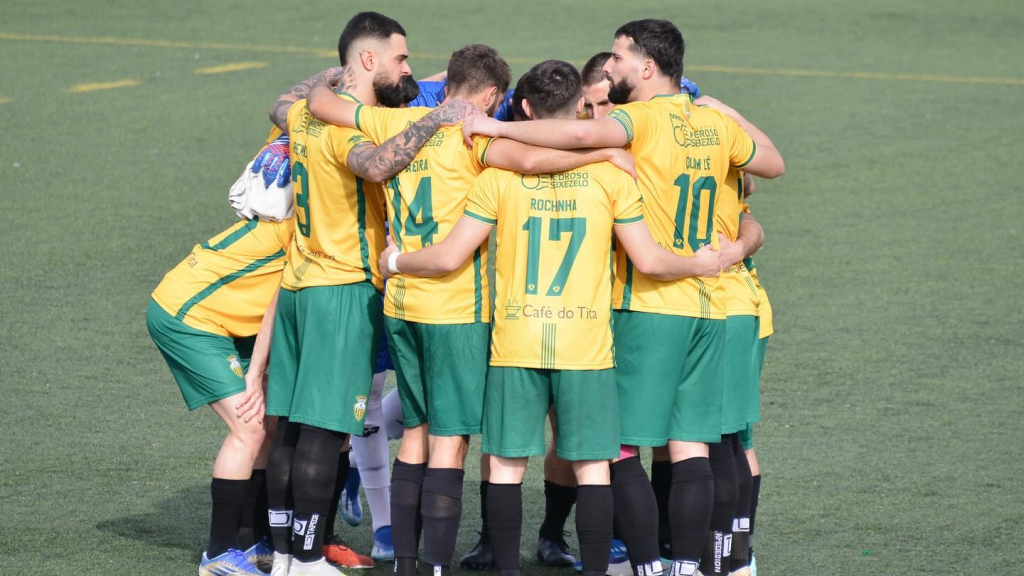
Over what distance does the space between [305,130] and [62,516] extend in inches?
77.8

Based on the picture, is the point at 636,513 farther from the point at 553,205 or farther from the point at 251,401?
the point at 251,401

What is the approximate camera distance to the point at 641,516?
13.9 feet

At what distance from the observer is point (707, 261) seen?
4.34 m

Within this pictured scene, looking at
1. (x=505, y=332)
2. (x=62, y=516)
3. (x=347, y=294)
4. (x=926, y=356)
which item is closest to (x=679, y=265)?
(x=505, y=332)

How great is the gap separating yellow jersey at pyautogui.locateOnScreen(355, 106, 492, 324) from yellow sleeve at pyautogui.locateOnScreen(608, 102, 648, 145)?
1.50 ft

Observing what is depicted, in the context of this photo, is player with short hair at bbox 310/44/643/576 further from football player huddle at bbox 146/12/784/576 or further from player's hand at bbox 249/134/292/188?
player's hand at bbox 249/134/292/188

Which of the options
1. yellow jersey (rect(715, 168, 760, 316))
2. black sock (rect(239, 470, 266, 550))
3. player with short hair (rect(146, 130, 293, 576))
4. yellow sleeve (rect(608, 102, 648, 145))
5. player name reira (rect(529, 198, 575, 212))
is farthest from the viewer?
black sock (rect(239, 470, 266, 550))

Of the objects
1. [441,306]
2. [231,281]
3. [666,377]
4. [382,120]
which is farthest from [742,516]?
[231,281]

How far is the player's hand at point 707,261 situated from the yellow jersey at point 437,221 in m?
0.71

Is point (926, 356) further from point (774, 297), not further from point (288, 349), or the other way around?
point (288, 349)

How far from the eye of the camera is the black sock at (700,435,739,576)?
448cm

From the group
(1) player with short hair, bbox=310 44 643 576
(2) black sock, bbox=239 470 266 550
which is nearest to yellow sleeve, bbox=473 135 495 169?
(1) player with short hair, bbox=310 44 643 576

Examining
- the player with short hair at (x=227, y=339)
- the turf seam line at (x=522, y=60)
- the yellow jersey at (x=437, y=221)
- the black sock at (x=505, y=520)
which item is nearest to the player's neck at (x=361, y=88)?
the yellow jersey at (x=437, y=221)

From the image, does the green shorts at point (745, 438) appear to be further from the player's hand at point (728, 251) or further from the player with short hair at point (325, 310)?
the player with short hair at point (325, 310)
